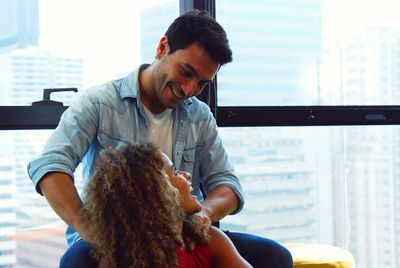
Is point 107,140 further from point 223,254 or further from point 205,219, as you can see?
point 223,254

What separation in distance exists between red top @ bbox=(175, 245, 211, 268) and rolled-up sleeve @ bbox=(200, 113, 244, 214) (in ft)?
1.49

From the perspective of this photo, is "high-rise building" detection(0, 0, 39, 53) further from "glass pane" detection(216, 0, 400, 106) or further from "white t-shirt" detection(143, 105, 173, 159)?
"glass pane" detection(216, 0, 400, 106)

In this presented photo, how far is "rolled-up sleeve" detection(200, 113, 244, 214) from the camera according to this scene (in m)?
1.94

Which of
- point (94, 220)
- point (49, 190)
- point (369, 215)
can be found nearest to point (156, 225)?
point (94, 220)

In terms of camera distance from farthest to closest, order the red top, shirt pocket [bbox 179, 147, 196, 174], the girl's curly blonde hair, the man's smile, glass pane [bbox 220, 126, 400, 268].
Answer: glass pane [bbox 220, 126, 400, 268], shirt pocket [bbox 179, 147, 196, 174], the man's smile, the red top, the girl's curly blonde hair

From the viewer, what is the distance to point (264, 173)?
2641 millimetres

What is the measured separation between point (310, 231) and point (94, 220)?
1699mm

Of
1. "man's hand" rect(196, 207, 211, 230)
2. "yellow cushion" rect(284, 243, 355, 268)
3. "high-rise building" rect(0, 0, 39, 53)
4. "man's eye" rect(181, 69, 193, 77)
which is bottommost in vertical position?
"yellow cushion" rect(284, 243, 355, 268)

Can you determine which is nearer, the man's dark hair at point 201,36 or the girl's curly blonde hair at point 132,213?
the girl's curly blonde hair at point 132,213

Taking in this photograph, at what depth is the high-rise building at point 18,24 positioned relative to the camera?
2141 millimetres

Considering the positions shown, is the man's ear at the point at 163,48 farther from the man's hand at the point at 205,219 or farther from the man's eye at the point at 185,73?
the man's hand at the point at 205,219

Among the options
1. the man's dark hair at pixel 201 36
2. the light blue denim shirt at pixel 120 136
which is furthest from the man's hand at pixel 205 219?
the man's dark hair at pixel 201 36

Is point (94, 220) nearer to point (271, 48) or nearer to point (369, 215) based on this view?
point (271, 48)

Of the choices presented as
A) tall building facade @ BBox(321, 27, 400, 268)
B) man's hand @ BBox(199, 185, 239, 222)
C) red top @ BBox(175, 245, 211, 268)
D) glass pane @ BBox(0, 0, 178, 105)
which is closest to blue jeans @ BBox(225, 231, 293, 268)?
man's hand @ BBox(199, 185, 239, 222)
